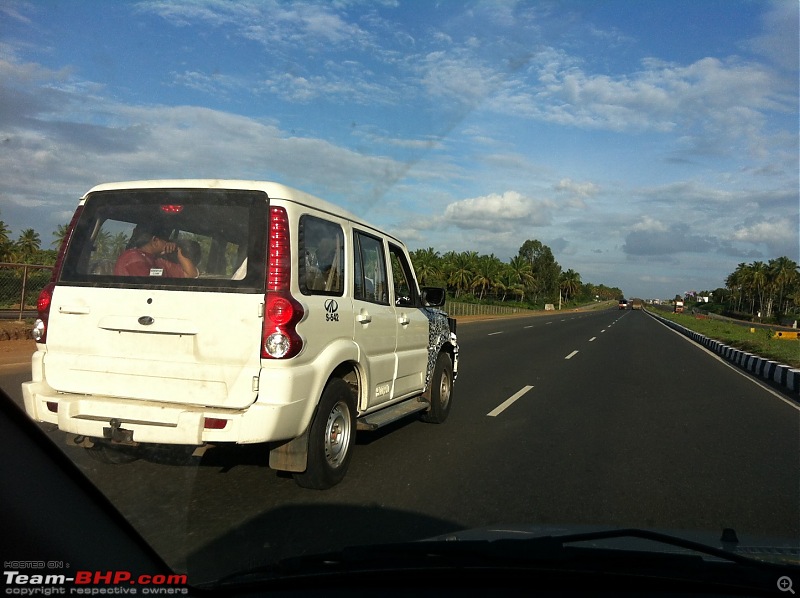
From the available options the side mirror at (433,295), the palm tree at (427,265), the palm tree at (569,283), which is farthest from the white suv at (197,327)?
the palm tree at (569,283)

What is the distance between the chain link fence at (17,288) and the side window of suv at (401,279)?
13598 mm

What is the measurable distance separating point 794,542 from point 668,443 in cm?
411

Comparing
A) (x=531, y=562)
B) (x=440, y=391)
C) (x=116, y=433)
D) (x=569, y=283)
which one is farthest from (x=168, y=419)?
(x=569, y=283)

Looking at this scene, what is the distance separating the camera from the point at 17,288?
17438mm

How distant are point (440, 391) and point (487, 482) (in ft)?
7.55

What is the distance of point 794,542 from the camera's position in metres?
3.12

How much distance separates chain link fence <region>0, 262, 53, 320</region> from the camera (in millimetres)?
17141

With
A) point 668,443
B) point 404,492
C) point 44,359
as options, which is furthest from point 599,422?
point 44,359

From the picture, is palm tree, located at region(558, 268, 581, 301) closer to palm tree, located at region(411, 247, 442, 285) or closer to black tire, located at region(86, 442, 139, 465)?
palm tree, located at region(411, 247, 442, 285)

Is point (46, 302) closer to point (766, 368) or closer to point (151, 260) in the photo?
point (151, 260)

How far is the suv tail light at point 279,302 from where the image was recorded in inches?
166

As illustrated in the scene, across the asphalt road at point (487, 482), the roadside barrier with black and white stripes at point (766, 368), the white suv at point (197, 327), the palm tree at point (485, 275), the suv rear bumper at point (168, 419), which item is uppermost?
the palm tree at point (485, 275)

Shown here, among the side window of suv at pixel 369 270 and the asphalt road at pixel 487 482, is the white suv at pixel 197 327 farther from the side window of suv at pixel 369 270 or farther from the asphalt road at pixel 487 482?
the side window of suv at pixel 369 270

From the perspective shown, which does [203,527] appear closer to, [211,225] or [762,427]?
[211,225]
